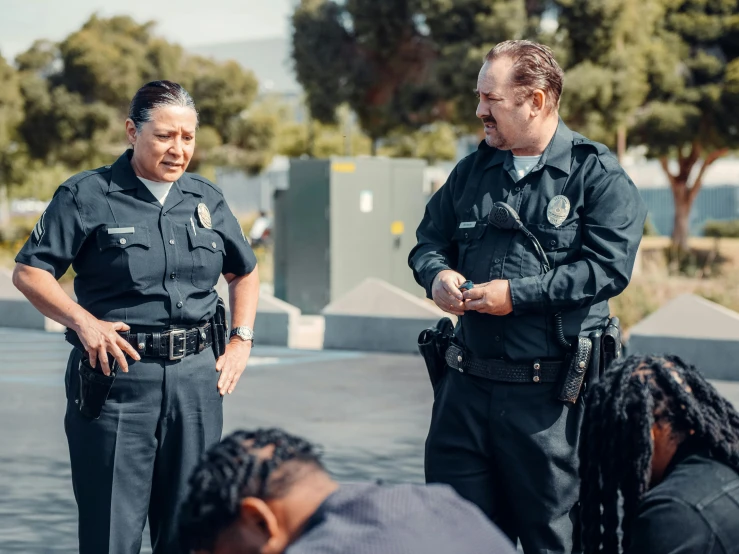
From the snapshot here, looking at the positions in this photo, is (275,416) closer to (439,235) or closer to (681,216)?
(439,235)

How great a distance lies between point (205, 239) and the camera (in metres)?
4.07

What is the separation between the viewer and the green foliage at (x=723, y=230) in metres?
36.5

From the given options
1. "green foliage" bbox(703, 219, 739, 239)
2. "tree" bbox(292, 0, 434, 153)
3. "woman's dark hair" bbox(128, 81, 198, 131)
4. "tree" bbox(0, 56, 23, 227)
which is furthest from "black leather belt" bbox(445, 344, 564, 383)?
"green foliage" bbox(703, 219, 739, 239)

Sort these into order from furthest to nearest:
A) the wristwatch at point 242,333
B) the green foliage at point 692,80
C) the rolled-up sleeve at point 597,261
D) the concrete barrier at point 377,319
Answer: the green foliage at point 692,80
the concrete barrier at point 377,319
the wristwatch at point 242,333
the rolled-up sleeve at point 597,261

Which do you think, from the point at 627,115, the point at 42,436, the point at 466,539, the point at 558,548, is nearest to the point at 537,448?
the point at 558,548

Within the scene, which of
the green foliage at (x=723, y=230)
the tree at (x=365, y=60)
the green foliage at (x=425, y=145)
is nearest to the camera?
the tree at (x=365, y=60)

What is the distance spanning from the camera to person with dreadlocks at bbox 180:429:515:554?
6.61 feet

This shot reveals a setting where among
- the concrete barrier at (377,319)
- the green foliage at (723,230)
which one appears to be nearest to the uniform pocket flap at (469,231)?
the concrete barrier at (377,319)

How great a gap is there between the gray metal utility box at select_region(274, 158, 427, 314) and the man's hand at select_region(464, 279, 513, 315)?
1175 cm

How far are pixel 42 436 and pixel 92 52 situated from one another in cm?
2514

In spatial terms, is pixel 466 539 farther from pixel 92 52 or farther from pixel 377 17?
pixel 92 52

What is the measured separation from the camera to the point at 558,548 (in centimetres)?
373

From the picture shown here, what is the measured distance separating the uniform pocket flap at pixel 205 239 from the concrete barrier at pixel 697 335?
685cm

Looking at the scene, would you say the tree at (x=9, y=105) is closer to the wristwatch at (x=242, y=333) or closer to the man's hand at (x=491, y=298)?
the wristwatch at (x=242, y=333)
